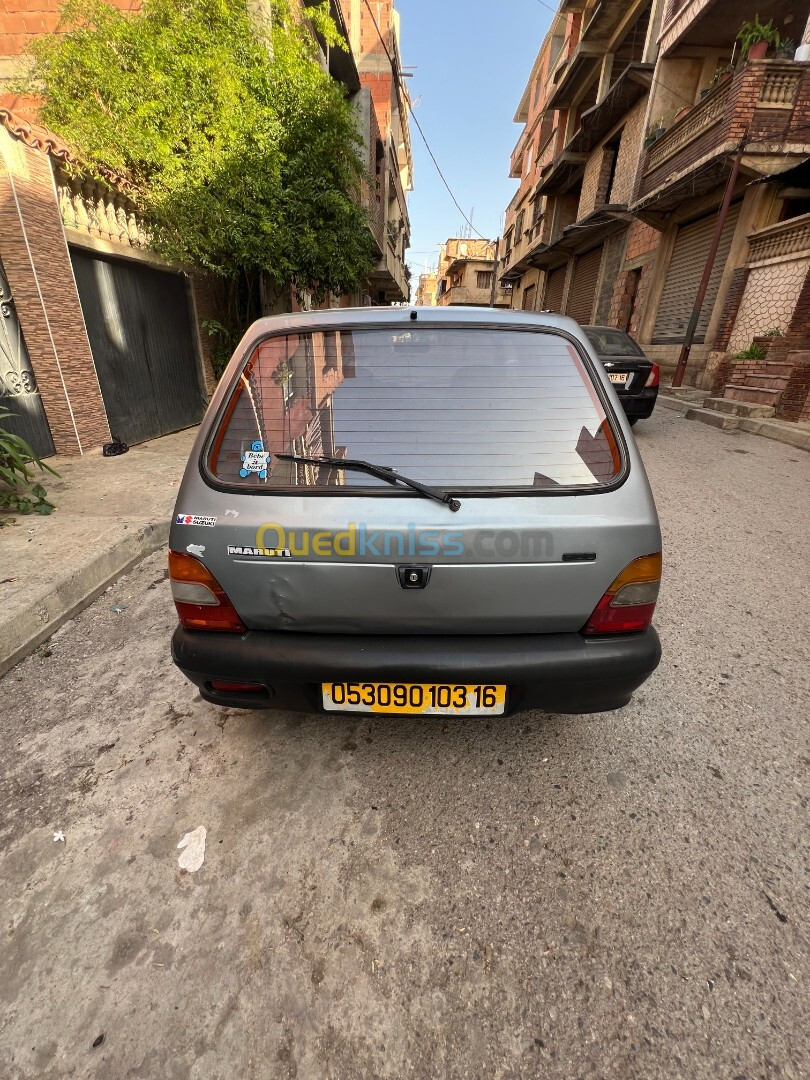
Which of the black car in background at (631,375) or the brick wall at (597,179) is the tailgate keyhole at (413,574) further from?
the brick wall at (597,179)

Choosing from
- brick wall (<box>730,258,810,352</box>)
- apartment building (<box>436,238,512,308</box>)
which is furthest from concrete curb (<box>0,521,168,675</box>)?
apartment building (<box>436,238,512,308</box>)

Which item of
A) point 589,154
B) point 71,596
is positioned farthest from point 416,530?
point 589,154

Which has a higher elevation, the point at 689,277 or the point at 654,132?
the point at 654,132

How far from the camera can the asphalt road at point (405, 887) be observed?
3.78 feet

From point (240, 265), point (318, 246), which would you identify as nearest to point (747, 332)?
point (318, 246)

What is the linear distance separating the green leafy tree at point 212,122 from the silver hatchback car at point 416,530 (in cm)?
579

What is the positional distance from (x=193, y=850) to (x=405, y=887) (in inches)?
28.3

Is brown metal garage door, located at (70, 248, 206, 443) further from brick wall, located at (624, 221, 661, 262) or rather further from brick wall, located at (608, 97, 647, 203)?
brick wall, located at (608, 97, 647, 203)

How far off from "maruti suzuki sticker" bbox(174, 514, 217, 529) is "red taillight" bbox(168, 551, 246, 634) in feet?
0.35

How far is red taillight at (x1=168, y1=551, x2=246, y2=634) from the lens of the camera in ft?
5.17

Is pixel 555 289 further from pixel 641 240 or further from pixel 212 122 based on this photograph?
pixel 212 122

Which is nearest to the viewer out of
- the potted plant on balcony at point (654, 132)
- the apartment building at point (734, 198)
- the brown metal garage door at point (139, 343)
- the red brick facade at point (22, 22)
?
the brown metal garage door at point (139, 343)

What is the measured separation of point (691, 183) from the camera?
11039 mm

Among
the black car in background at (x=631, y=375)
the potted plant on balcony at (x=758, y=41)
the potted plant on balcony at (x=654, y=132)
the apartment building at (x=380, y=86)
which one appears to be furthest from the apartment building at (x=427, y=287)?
the black car in background at (x=631, y=375)
